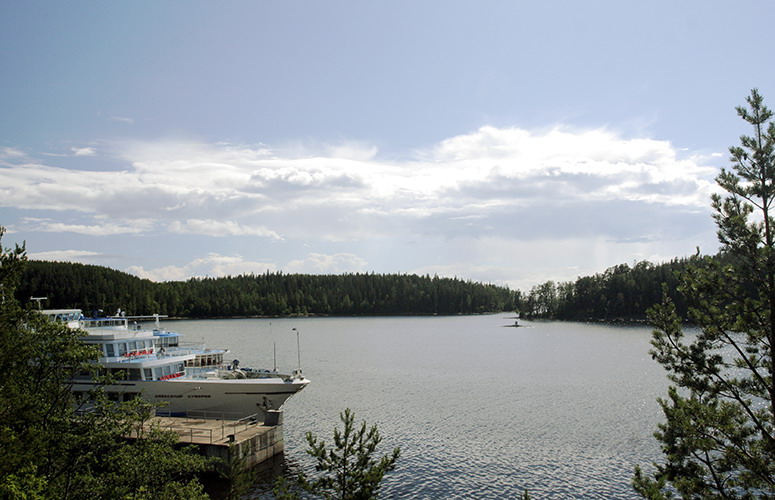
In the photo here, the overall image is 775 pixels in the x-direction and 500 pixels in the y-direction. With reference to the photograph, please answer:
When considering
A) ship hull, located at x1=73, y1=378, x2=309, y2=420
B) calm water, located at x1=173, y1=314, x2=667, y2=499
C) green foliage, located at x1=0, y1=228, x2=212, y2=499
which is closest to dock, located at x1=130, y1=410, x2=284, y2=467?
calm water, located at x1=173, y1=314, x2=667, y2=499

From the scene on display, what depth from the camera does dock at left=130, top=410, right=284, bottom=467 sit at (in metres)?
32.6

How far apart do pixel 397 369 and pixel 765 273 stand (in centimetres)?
6220

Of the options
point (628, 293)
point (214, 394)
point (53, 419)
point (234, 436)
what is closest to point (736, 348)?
point (53, 419)

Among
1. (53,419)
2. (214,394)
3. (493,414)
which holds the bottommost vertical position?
(493,414)

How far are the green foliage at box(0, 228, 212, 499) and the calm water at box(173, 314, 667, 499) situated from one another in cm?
1426

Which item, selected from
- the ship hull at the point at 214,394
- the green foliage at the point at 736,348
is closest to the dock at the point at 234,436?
the ship hull at the point at 214,394

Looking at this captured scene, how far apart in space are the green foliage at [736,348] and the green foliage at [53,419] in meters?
15.3

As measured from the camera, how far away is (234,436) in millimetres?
33094

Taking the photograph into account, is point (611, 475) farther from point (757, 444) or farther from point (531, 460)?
point (757, 444)

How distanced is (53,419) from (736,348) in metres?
19.8

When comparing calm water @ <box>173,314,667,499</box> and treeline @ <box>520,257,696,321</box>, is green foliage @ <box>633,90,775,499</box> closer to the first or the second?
calm water @ <box>173,314,667,499</box>

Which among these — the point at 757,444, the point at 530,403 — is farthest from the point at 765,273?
the point at 530,403

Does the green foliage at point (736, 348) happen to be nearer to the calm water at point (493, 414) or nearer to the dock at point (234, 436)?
the calm water at point (493, 414)

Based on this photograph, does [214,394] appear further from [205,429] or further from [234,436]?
[234,436]
